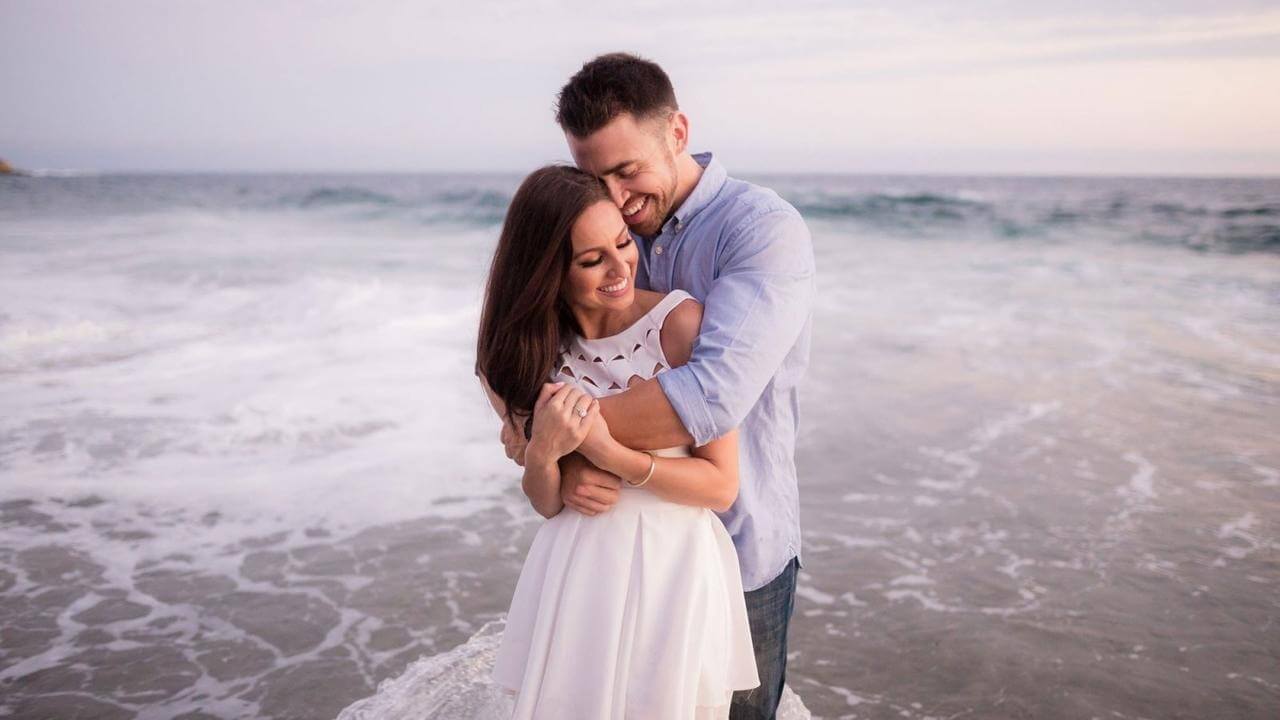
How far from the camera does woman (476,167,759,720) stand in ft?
6.86

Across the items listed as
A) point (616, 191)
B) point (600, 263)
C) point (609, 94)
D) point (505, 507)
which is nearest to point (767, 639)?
point (600, 263)

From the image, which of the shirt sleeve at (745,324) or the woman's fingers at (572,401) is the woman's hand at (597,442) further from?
the shirt sleeve at (745,324)

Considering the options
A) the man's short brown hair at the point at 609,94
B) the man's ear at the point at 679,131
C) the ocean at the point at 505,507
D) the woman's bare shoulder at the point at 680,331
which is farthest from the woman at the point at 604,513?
the ocean at the point at 505,507

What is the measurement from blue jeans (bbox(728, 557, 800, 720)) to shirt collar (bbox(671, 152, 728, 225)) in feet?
3.30

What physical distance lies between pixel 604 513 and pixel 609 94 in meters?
1.14

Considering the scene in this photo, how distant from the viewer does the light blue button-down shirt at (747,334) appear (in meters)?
2.07

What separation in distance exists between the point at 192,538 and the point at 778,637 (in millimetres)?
4202

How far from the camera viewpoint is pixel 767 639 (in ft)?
8.46

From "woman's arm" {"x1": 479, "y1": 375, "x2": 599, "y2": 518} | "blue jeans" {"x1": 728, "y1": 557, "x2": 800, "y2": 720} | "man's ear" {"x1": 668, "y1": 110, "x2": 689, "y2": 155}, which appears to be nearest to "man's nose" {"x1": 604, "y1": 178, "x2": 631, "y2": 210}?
"man's ear" {"x1": 668, "y1": 110, "x2": 689, "y2": 155}

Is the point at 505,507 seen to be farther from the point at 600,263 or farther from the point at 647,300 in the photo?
the point at 600,263

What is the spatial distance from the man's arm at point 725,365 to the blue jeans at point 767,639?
66 centimetres

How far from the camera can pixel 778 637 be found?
103 inches

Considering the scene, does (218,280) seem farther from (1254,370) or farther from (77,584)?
(1254,370)

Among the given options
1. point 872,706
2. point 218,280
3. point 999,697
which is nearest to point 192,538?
point 872,706
